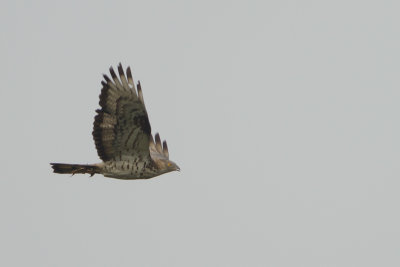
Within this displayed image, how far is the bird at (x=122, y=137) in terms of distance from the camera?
11984 millimetres

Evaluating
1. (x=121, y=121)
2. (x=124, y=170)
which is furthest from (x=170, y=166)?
(x=121, y=121)

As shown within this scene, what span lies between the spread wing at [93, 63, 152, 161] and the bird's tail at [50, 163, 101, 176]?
0.31 meters

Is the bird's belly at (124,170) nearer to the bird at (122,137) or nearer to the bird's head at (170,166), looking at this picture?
the bird at (122,137)

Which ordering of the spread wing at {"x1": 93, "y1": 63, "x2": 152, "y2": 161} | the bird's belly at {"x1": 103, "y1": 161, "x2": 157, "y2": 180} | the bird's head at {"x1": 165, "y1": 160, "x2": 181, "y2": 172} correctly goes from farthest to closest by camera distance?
1. the bird's head at {"x1": 165, "y1": 160, "x2": 181, "y2": 172}
2. the bird's belly at {"x1": 103, "y1": 161, "x2": 157, "y2": 180}
3. the spread wing at {"x1": 93, "y1": 63, "x2": 152, "y2": 161}

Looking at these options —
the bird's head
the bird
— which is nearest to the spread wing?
the bird

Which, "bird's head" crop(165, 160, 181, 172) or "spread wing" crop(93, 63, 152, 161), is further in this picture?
"bird's head" crop(165, 160, 181, 172)

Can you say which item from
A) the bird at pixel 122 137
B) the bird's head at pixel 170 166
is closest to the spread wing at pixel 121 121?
the bird at pixel 122 137

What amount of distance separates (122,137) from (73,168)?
123cm

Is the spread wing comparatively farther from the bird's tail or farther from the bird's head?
the bird's head

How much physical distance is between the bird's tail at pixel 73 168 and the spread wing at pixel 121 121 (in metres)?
0.31

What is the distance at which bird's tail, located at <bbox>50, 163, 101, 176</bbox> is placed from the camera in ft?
42.6

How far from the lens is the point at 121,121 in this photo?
1223 centimetres

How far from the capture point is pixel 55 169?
42.7 ft

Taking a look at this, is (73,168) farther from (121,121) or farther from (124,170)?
(121,121)
